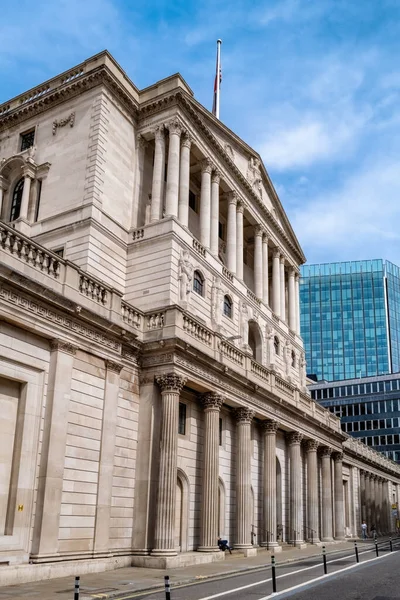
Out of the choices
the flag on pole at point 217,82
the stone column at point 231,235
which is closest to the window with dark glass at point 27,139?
the stone column at point 231,235

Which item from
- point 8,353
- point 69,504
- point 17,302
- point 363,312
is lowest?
point 69,504

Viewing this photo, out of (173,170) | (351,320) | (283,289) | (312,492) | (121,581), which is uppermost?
(351,320)

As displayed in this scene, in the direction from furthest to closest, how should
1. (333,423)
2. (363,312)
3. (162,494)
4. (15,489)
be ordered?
1. (363,312)
2. (333,423)
3. (162,494)
4. (15,489)

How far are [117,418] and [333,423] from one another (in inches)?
1242

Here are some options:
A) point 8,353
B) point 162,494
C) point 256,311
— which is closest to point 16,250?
point 8,353

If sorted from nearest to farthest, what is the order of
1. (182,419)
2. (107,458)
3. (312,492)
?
(107,458) < (182,419) < (312,492)

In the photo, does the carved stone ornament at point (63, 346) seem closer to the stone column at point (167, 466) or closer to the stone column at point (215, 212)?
the stone column at point (167, 466)

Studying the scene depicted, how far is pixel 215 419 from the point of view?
29.9 meters

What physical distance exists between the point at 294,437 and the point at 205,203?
17071 millimetres

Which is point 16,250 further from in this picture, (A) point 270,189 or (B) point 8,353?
(A) point 270,189

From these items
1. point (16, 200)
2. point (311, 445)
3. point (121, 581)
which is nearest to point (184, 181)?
point (16, 200)

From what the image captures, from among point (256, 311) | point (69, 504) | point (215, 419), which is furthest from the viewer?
point (256, 311)

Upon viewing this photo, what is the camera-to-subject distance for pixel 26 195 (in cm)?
3500

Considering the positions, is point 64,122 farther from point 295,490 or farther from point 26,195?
point 295,490
